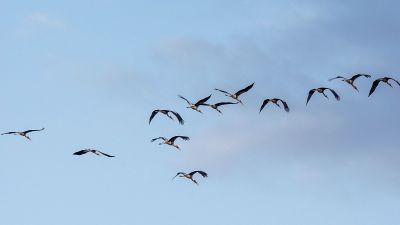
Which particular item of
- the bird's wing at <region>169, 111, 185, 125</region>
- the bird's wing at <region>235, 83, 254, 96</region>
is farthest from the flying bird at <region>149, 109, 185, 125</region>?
the bird's wing at <region>235, 83, 254, 96</region>

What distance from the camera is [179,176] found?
287 ft

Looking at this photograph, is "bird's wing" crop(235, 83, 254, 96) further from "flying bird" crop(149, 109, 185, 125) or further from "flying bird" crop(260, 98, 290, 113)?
"flying bird" crop(149, 109, 185, 125)

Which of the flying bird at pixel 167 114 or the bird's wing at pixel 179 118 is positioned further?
the flying bird at pixel 167 114

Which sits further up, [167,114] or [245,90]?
Answer: [245,90]

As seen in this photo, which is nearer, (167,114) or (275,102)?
(167,114)

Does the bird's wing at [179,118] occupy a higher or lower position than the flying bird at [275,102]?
lower

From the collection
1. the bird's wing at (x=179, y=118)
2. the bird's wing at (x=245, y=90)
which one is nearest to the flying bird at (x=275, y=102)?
the bird's wing at (x=245, y=90)

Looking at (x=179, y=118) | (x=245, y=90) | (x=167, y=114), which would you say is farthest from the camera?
(x=245, y=90)

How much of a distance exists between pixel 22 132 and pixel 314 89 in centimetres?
3059

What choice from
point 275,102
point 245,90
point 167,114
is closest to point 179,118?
point 167,114

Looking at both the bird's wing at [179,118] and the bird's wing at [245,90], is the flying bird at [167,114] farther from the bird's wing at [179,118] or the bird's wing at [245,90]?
the bird's wing at [245,90]

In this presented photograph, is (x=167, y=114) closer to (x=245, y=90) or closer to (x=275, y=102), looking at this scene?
(x=245, y=90)

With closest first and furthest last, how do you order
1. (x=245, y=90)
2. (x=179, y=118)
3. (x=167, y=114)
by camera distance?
1. (x=179, y=118)
2. (x=167, y=114)
3. (x=245, y=90)

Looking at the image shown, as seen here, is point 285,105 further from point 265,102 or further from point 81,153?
point 81,153
